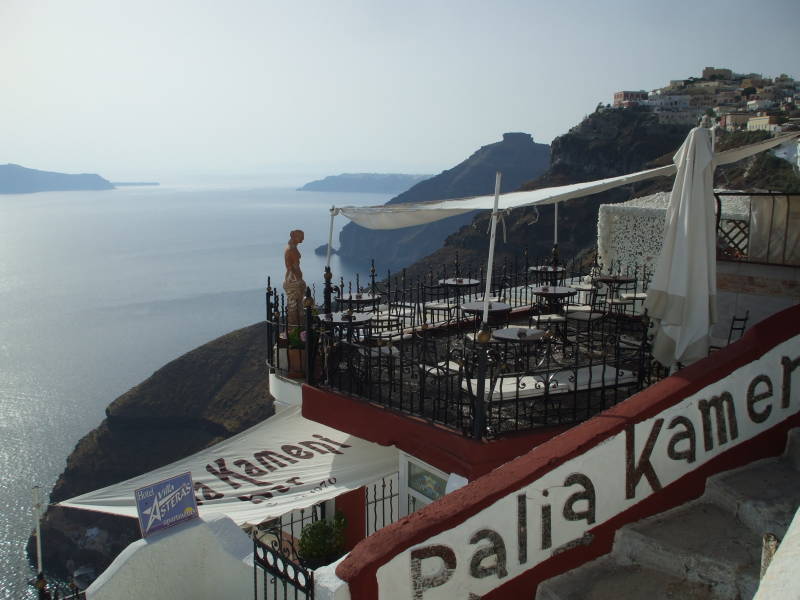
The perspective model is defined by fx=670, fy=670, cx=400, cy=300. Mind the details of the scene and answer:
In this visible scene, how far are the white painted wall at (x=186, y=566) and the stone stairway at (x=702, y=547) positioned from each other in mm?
2538

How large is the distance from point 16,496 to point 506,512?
81091mm

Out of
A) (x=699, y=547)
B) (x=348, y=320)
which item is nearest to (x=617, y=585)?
(x=699, y=547)

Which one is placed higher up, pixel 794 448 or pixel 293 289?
pixel 293 289

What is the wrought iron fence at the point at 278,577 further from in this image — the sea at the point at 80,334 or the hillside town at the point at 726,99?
the hillside town at the point at 726,99

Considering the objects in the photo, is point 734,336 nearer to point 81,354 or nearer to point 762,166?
point 762,166

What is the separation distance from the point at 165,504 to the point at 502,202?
5131mm

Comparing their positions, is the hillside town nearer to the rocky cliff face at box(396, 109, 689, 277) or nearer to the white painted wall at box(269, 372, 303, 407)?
the rocky cliff face at box(396, 109, 689, 277)

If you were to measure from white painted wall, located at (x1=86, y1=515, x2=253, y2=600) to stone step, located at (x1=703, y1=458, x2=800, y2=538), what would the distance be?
3.53 m

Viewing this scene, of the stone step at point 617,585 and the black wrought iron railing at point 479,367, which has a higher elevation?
the black wrought iron railing at point 479,367

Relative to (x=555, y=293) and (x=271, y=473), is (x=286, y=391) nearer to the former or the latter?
(x=271, y=473)

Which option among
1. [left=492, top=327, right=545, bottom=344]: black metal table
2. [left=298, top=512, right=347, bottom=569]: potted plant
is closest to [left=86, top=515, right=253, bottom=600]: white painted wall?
[left=298, top=512, right=347, bottom=569]: potted plant

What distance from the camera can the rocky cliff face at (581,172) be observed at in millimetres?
88062

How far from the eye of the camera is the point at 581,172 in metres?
99.6

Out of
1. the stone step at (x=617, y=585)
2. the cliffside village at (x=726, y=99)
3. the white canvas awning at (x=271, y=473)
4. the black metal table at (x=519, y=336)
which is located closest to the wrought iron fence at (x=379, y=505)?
the white canvas awning at (x=271, y=473)
